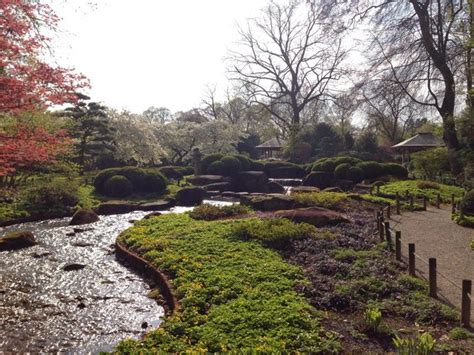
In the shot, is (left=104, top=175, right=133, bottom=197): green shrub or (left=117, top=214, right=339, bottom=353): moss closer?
(left=117, top=214, right=339, bottom=353): moss

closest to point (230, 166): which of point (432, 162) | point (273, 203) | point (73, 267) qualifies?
point (273, 203)

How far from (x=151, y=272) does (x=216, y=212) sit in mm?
6879

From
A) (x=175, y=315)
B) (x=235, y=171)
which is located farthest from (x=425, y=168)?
(x=175, y=315)

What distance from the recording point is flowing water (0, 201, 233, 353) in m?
6.15

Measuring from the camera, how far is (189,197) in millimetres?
22234

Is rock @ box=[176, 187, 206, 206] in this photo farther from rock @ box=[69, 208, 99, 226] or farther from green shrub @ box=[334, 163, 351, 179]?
green shrub @ box=[334, 163, 351, 179]

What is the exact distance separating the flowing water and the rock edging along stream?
0.76ft

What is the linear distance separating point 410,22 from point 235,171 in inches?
628

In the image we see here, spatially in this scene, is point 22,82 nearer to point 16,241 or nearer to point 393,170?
point 16,241

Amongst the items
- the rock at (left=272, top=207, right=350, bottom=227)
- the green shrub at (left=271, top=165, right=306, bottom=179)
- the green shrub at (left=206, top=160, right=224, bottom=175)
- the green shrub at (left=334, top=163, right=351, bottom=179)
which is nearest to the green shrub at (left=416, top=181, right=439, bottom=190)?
the green shrub at (left=334, top=163, right=351, bottom=179)

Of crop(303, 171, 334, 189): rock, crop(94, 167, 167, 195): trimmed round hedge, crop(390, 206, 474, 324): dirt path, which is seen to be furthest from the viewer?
crop(303, 171, 334, 189): rock

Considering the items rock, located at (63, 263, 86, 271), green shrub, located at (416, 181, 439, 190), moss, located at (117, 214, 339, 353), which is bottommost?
rock, located at (63, 263, 86, 271)

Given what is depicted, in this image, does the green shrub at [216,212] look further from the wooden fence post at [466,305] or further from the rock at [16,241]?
the wooden fence post at [466,305]

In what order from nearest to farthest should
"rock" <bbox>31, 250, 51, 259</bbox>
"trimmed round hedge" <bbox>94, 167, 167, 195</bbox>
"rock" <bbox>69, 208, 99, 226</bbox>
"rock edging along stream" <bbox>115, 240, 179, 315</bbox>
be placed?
"rock edging along stream" <bbox>115, 240, 179, 315</bbox> < "rock" <bbox>31, 250, 51, 259</bbox> < "rock" <bbox>69, 208, 99, 226</bbox> < "trimmed round hedge" <bbox>94, 167, 167, 195</bbox>
